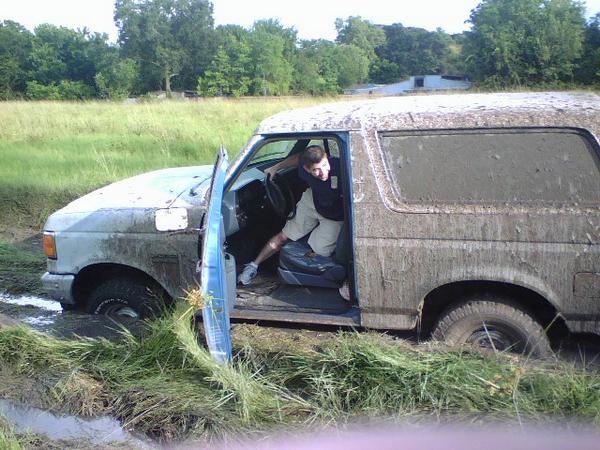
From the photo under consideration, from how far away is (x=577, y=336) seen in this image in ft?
14.3

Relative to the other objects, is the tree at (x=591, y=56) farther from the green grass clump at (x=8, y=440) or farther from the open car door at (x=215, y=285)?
the green grass clump at (x=8, y=440)

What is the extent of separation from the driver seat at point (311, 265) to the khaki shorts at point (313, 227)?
0.06 meters

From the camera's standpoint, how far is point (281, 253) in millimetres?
4785

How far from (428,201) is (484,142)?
0.50 m

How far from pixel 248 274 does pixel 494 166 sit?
2.00 m

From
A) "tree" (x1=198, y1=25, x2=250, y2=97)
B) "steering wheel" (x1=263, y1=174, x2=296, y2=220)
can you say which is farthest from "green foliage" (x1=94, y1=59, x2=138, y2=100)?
"steering wheel" (x1=263, y1=174, x2=296, y2=220)

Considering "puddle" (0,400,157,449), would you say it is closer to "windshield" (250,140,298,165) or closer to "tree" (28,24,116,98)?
"windshield" (250,140,298,165)

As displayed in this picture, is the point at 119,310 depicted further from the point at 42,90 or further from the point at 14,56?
the point at 14,56

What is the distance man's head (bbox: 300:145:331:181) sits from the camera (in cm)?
452

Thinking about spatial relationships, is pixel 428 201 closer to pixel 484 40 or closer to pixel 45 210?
pixel 45 210

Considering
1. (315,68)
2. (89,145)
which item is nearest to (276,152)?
(89,145)

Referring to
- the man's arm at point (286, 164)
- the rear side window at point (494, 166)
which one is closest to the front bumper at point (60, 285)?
the man's arm at point (286, 164)

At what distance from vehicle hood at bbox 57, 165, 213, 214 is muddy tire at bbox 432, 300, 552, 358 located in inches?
81.9

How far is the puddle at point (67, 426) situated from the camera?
142 inches
